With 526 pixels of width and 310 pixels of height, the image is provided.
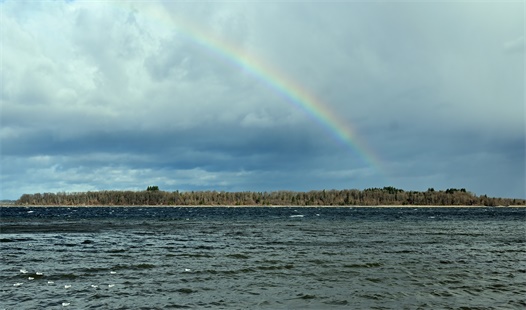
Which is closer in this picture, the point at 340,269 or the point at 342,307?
the point at 342,307

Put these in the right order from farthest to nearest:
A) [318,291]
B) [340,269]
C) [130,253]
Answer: [130,253]
[340,269]
[318,291]

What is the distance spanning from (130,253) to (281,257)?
46.5 feet

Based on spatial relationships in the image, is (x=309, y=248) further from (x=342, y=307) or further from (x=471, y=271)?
(x=342, y=307)

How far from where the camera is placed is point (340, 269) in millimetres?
33344

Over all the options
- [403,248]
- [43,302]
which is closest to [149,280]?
[43,302]

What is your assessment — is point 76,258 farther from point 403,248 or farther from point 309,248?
point 403,248

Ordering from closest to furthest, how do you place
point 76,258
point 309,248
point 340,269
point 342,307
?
point 342,307 < point 340,269 < point 76,258 < point 309,248

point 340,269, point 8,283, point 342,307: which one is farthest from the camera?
point 340,269

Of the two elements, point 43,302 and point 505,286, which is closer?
point 43,302

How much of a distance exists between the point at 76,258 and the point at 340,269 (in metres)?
22.1

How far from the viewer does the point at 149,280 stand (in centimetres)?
2909

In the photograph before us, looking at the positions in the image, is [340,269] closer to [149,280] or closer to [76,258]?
[149,280]

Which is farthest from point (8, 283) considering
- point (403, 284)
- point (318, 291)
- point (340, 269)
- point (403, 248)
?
point (403, 248)

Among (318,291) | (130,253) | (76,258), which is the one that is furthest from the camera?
(130,253)
